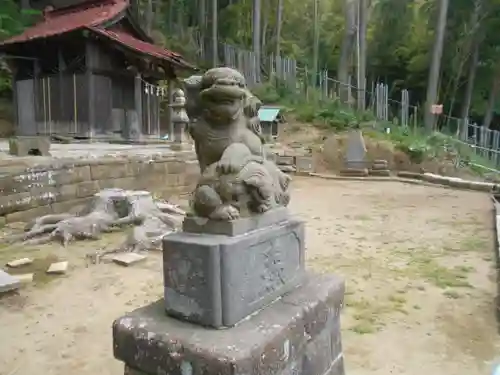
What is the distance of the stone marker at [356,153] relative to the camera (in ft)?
43.7

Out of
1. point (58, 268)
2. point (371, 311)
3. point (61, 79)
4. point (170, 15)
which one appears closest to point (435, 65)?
point (61, 79)

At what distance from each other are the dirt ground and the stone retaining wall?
3.73 feet

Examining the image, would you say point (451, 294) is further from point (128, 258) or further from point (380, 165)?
point (380, 165)

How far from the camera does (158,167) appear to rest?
8.36 metres

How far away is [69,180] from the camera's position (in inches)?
264

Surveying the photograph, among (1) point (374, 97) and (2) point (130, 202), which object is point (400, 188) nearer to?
(2) point (130, 202)

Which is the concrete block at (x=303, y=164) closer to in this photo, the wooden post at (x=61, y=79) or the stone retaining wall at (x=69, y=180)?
the stone retaining wall at (x=69, y=180)

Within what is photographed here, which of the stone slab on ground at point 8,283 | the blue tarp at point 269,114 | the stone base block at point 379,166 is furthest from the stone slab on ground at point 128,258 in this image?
the blue tarp at point 269,114

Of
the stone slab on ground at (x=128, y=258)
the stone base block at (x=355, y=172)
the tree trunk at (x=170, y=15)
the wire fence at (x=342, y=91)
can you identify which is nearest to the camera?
the stone slab on ground at (x=128, y=258)

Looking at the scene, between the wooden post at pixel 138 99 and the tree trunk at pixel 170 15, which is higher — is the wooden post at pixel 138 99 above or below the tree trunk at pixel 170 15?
below

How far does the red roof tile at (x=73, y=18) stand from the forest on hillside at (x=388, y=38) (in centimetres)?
310

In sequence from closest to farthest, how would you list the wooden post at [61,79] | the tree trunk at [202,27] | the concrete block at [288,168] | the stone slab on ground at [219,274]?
1. the stone slab on ground at [219,274]
2. the wooden post at [61,79]
3. the concrete block at [288,168]
4. the tree trunk at [202,27]

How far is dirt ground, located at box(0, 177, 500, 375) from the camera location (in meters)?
2.76

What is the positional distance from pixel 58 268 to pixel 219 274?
3311mm
